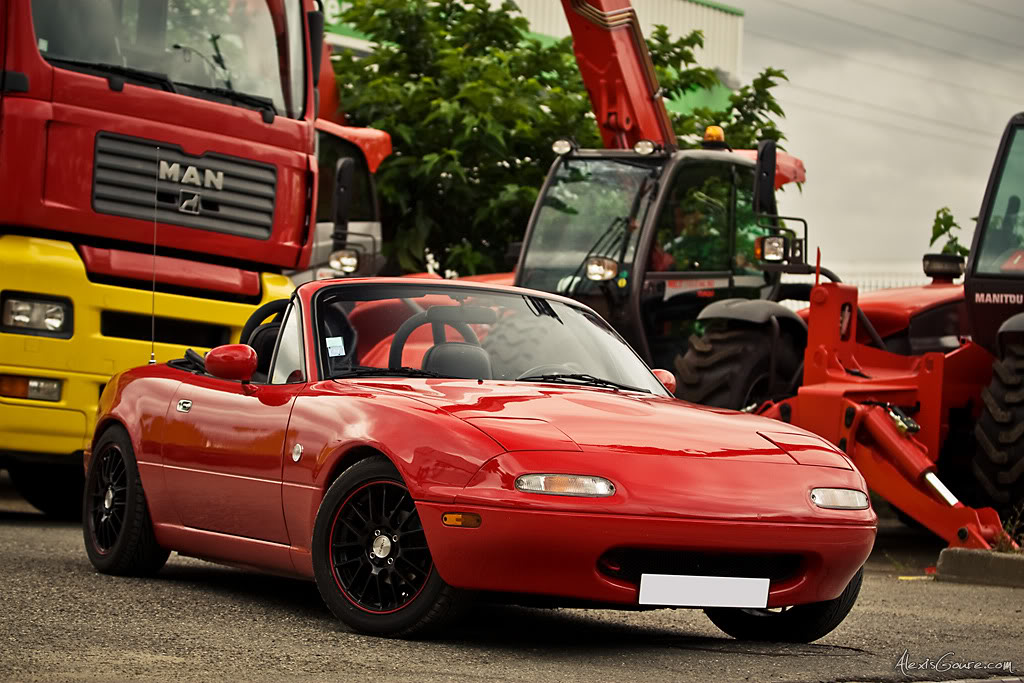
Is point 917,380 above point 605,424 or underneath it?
underneath

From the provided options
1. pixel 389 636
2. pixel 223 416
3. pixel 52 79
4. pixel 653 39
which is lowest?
pixel 389 636

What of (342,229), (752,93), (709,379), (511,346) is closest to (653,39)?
(752,93)

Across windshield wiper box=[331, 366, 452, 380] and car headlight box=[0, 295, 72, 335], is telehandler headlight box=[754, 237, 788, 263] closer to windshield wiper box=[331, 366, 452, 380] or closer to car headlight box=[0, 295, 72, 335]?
car headlight box=[0, 295, 72, 335]

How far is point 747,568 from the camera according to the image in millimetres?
5945

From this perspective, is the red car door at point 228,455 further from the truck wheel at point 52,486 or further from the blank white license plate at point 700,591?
the truck wheel at point 52,486

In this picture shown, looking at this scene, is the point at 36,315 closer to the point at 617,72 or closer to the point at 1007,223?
the point at 1007,223

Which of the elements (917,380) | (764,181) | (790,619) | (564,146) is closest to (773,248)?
(764,181)

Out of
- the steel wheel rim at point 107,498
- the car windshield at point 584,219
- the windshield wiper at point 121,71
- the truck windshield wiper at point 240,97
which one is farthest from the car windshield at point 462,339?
the car windshield at point 584,219

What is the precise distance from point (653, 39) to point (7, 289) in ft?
51.4

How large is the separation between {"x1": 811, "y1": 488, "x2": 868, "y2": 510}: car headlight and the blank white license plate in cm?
35

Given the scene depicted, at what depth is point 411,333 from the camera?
7203 mm

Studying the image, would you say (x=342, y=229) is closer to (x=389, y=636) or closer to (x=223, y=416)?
(x=223, y=416)

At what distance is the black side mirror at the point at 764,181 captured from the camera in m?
11.4

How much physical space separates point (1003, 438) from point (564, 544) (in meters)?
5.08
